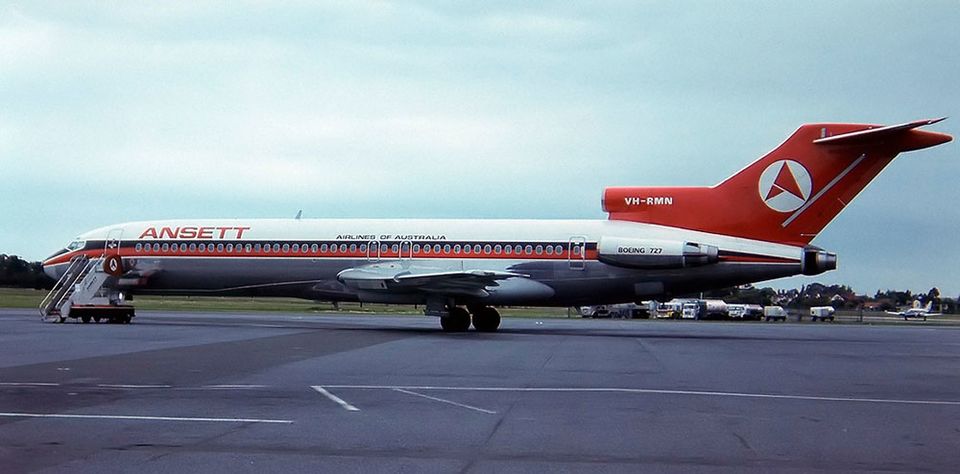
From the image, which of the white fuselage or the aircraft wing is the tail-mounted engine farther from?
the aircraft wing

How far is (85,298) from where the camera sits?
3356cm

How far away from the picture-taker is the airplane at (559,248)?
28.0m

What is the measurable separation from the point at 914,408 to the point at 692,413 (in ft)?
10.6

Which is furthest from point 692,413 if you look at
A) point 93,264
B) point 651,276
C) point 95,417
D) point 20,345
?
point 93,264

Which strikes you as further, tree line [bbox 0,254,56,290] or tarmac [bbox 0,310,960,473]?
tree line [bbox 0,254,56,290]

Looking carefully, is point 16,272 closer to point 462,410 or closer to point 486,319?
point 486,319

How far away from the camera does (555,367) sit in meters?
17.4

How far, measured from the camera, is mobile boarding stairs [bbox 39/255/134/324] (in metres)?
33.0

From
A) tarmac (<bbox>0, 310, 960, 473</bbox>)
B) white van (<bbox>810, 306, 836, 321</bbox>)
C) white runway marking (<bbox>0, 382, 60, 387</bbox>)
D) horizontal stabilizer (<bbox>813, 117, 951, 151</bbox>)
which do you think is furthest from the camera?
white van (<bbox>810, 306, 836, 321</bbox>)

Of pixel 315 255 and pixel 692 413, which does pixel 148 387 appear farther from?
pixel 315 255

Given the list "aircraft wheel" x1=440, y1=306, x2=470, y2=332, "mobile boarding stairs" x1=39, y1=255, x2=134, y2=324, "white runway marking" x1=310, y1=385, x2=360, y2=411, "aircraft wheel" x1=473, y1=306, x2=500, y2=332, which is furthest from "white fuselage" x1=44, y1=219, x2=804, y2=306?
"white runway marking" x1=310, y1=385, x2=360, y2=411

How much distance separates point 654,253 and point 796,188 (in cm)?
453

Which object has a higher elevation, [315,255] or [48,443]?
[315,255]

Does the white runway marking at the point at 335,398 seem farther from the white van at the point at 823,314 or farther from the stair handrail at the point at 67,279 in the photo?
the white van at the point at 823,314
